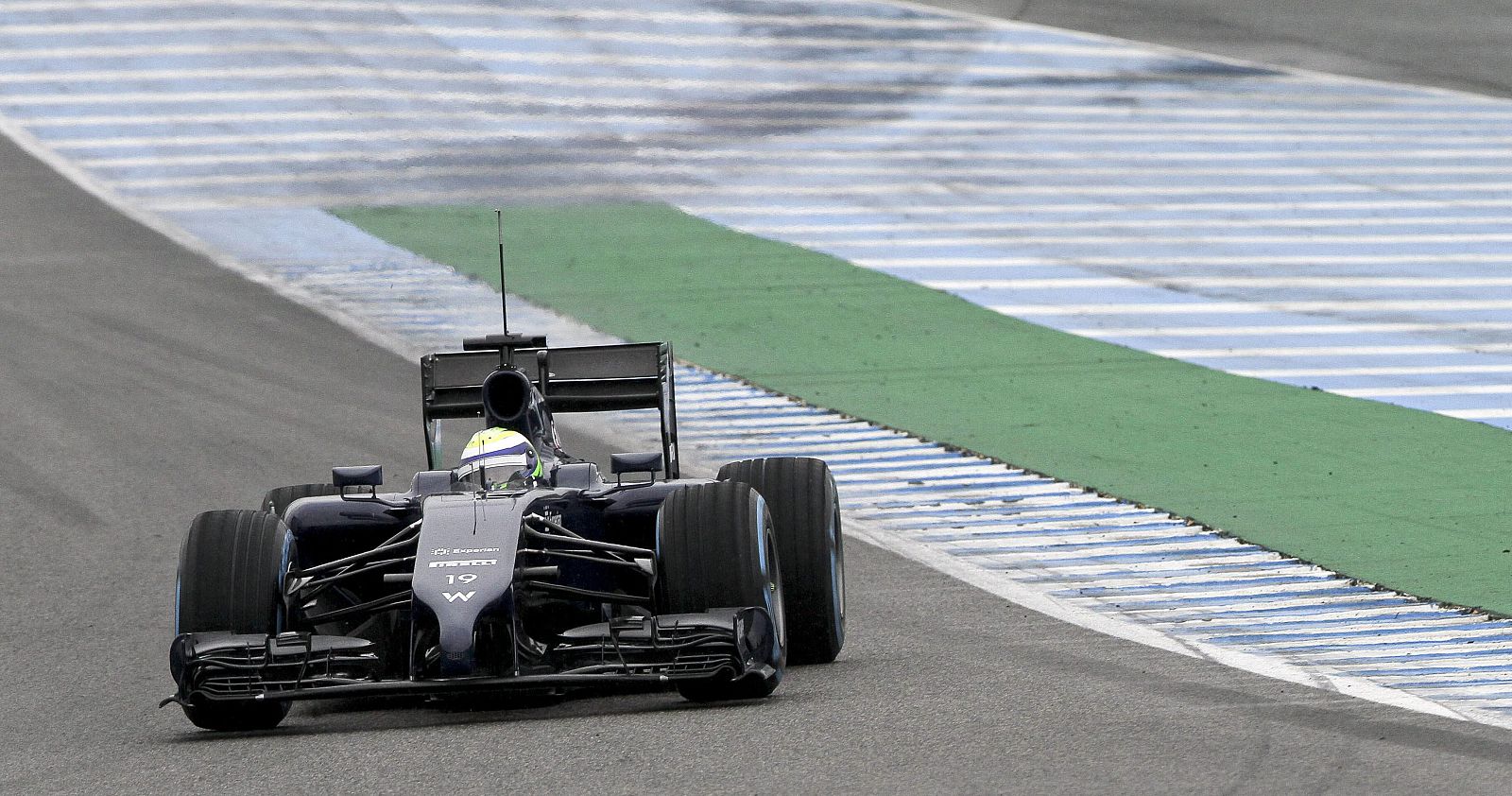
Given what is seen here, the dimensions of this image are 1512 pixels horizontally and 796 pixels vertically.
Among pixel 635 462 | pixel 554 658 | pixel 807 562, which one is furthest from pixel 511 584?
pixel 807 562

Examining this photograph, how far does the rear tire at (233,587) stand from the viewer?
28.4ft

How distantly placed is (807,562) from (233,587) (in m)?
2.45

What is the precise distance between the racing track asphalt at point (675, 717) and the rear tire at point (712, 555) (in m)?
0.40

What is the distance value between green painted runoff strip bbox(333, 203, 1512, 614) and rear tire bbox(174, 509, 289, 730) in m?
5.40

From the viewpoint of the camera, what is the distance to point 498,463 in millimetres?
9516

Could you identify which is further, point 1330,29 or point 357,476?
point 1330,29

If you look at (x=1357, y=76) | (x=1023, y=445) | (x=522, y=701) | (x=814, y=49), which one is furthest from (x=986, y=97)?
(x=522, y=701)

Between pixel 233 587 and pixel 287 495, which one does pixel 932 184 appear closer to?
pixel 287 495

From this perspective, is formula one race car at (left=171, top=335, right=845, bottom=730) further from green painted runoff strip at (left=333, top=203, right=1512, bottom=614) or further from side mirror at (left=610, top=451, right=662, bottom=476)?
green painted runoff strip at (left=333, top=203, right=1512, bottom=614)

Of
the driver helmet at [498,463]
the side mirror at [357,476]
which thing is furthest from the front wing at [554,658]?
the side mirror at [357,476]

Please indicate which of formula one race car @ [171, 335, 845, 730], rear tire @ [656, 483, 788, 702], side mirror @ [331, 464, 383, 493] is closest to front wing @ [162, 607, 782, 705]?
formula one race car @ [171, 335, 845, 730]

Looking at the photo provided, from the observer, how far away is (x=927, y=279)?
2198 cm

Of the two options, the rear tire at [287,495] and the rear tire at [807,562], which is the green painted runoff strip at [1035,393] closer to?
the rear tire at [807,562]

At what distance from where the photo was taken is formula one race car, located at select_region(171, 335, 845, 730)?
8.34 m
